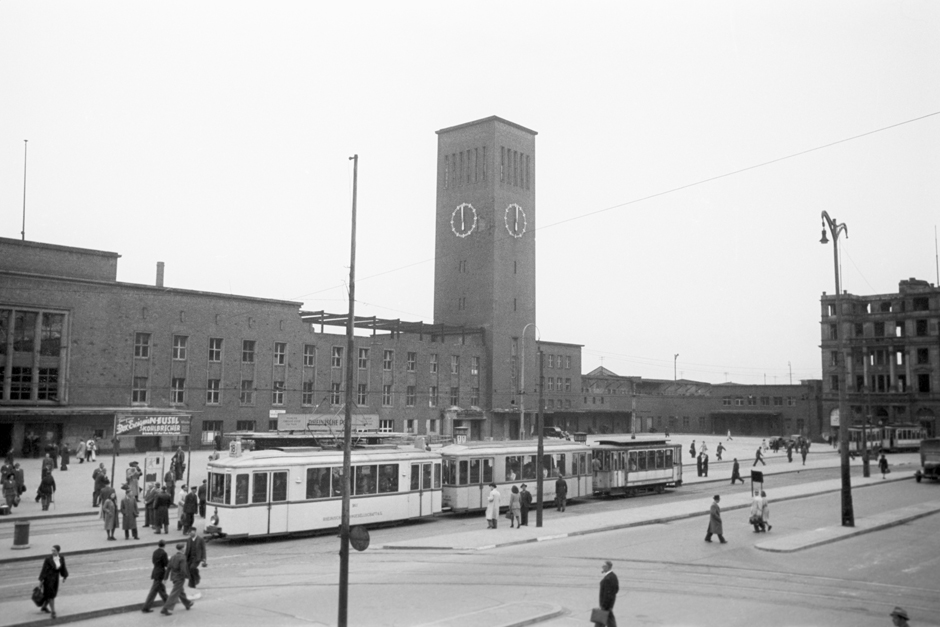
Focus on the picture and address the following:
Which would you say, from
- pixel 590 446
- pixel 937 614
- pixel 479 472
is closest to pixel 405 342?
pixel 590 446

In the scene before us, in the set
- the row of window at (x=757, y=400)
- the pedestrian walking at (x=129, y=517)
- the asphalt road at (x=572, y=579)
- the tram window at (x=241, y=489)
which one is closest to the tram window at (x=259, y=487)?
the tram window at (x=241, y=489)

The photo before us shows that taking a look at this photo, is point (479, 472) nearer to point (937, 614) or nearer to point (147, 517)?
point (147, 517)

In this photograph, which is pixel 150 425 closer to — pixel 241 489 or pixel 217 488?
pixel 217 488

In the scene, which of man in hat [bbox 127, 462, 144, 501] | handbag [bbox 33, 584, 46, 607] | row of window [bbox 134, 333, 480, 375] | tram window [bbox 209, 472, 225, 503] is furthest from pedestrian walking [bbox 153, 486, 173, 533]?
row of window [bbox 134, 333, 480, 375]

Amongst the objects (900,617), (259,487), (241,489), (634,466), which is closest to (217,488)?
(241,489)

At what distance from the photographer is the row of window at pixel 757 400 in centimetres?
10831

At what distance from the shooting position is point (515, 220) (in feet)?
287

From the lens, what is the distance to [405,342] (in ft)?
250

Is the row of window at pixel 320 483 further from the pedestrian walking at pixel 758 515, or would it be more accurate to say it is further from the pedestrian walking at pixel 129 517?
the pedestrian walking at pixel 758 515

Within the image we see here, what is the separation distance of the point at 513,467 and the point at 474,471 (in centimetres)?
195

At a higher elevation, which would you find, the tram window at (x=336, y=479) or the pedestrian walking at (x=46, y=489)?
the tram window at (x=336, y=479)

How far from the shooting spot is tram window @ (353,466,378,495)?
87.7 feet

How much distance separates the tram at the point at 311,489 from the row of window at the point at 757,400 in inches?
3554

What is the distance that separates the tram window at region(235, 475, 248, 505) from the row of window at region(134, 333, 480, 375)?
36.5m
